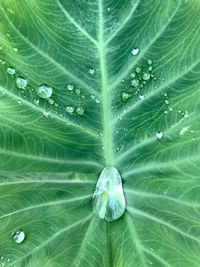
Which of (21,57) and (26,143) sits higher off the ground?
(21,57)

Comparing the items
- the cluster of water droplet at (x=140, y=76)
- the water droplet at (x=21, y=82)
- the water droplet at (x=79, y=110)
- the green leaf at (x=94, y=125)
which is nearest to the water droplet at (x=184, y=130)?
the green leaf at (x=94, y=125)

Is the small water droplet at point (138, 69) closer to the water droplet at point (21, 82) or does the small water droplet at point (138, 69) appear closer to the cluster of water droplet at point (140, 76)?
the cluster of water droplet at point (140, 76)

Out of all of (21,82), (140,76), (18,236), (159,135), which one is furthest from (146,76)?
(18,236)

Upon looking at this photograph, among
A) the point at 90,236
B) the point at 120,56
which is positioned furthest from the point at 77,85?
the point at 90,236

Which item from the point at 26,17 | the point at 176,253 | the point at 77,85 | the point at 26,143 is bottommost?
the point at 176,253

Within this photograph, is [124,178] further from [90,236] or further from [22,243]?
[22,243]

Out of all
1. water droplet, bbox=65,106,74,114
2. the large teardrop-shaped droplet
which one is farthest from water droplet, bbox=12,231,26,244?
water droplet, bbox=65,106,74,114
